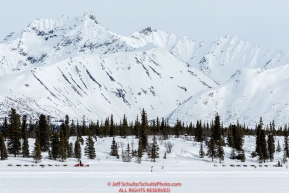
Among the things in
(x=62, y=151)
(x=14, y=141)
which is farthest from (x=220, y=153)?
(x=14, y=141)

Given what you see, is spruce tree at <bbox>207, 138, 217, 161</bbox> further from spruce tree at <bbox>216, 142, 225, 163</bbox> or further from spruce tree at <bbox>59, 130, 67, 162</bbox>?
spruce tree at <bbox>59, 130, 67, 162</bbox>

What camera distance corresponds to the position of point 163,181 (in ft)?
194

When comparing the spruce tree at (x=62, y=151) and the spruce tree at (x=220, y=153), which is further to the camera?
the spruce tree at (x=220, y=153)

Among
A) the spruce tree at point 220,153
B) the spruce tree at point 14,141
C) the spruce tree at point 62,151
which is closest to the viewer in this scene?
the spruce tree at point 62,151

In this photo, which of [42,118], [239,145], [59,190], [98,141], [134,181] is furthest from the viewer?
[98,141]

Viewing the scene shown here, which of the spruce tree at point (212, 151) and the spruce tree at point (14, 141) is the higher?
the spruce tree at point (14, 141)

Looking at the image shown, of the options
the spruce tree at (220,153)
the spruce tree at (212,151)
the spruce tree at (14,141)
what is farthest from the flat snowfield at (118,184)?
the spruce tree at (212,151)

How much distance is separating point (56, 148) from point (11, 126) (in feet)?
51.0

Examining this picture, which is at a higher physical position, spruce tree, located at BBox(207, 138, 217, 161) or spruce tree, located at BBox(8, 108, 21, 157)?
spruce tree, located at BBox(8, 108, 21, 157)

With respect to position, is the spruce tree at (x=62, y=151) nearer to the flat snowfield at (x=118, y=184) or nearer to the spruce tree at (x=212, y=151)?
the flat snowfield at (x=118, y=184)

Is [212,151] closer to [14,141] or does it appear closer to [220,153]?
[220,153]

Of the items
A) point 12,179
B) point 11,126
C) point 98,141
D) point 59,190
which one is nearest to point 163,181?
point 59,190

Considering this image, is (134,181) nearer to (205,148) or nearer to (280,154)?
(205,148)

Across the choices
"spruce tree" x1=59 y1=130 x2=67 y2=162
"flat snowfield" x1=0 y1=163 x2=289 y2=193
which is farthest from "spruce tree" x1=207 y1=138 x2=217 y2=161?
"flat snowfield" x1=0 y1=163 x2=289 y2=193
